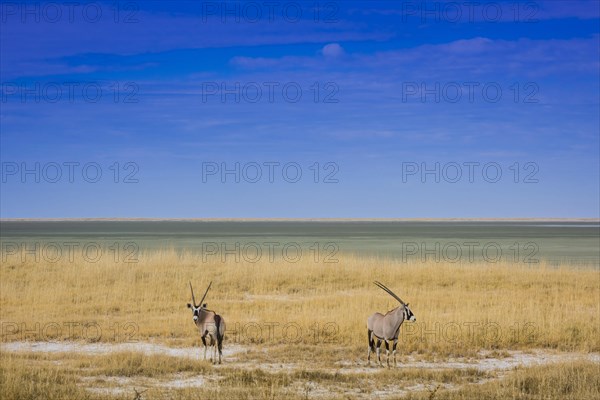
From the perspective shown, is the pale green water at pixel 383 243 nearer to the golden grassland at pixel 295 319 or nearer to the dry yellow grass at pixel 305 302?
the dry yellow grass at pixel 305 302

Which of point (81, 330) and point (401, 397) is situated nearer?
point (401, 397)

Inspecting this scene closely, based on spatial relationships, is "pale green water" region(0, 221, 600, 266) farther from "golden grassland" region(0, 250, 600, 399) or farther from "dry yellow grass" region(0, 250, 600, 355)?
"golden grassland" region(0, 250, 600, 399)

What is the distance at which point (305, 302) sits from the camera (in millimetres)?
23469

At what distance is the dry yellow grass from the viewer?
1761cm

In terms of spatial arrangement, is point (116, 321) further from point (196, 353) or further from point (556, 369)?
point (556, 369)

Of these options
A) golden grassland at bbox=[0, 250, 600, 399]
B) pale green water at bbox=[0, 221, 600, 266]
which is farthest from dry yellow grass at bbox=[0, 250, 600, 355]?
pale green water at bbox=[0, 221, 600, 266]

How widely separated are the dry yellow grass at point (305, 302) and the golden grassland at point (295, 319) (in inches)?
2.4

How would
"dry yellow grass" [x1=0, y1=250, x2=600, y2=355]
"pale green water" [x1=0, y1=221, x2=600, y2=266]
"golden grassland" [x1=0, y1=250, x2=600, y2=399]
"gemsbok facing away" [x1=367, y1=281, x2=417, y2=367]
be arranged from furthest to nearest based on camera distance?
"pale green water" [x1=0, y1=221, x2=600, y2=266]
"dry yellow grass" [x1=0, y1=250, x2=600, y2=355]
"gemsbok facing away" [x1=367, y1=281, x2=417, y2=367]
"golden grassland" [x1=0, y1=250, x2=600, y2=399]

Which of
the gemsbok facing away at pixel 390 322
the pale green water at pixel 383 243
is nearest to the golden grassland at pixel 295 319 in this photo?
the gemsbok facing away at pixel 390 322

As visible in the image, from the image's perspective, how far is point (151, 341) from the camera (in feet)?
57.3

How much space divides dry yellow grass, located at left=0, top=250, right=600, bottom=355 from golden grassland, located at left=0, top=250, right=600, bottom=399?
6 centimetres

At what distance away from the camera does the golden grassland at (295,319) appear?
12.3 meters

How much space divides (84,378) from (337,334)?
22.1ft

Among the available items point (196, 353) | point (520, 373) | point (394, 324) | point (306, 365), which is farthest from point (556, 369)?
point (196, 353)
